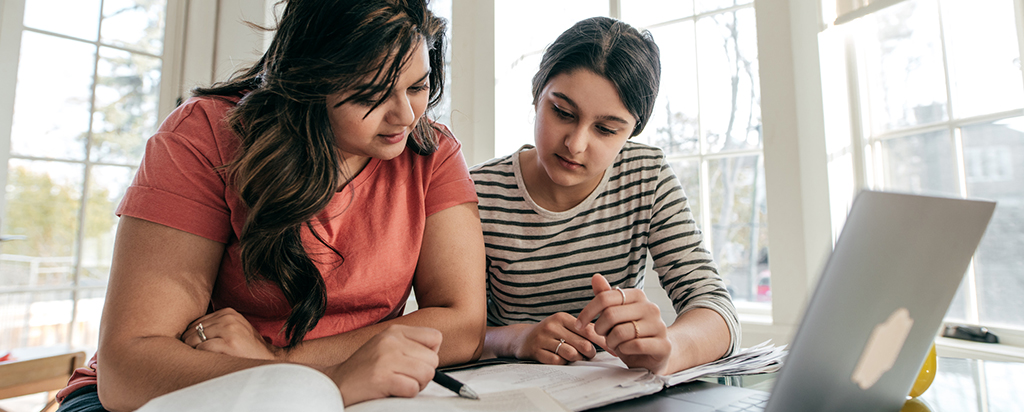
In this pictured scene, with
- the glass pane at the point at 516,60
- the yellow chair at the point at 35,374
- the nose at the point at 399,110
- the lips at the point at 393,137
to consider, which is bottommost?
the yellow chair at the point at 35,374

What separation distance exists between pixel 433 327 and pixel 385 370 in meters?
0.27

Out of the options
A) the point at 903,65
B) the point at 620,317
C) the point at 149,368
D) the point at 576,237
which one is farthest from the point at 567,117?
the point at 903,65

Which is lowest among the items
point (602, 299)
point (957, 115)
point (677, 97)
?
point (602, 299)

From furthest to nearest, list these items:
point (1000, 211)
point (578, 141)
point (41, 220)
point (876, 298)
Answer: point (41, 220) < point (1000, 211) < point (578, 141) < point (876, 298)

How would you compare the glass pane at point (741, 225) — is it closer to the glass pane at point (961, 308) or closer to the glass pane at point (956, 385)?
the glass pane at point (961, 308)

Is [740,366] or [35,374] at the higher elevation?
[740,366]

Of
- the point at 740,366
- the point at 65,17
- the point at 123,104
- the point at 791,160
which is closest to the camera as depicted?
the point at 740,366

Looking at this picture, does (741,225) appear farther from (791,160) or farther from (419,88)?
(419,88)

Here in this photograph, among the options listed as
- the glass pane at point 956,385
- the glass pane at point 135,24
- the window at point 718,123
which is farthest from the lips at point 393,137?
the glass pane at point 135,24

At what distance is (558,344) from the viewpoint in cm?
81

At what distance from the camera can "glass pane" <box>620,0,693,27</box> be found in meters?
2.19

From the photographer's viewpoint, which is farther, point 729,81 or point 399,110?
point 729,81

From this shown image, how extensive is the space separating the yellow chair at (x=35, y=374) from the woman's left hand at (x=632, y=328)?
1.81m

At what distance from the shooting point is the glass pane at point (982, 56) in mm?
1469
